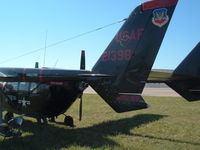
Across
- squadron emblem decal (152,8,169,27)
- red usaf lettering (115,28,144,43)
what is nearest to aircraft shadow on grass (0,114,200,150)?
red usaf lettering (115,28,144,43)

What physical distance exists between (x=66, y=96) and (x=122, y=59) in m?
2.64

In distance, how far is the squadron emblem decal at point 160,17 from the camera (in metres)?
7.93

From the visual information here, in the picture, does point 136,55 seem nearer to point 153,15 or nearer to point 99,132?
point 153,15

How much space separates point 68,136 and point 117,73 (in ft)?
9.88

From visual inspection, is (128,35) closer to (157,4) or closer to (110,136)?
(157,4)

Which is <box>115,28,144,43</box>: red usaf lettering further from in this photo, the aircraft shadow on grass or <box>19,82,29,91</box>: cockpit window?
<box>19,82,29,91</box>: cockpit window

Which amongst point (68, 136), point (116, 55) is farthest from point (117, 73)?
point (68, 136)

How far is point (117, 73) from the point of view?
862cm

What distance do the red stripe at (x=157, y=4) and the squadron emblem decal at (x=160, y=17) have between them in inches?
6.1

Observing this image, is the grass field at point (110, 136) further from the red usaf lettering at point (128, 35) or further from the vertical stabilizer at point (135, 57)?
the red usaf lettering at point (128, 35)

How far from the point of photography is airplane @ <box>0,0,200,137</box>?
823cm

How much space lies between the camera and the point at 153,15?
820 cm

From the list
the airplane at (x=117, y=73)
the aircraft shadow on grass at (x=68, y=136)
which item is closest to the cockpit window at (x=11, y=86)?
the airplane at (x=117, y=73)

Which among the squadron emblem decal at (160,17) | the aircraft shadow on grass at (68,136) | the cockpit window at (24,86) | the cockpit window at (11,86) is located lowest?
the aircraft shadow on grass at (68,136)
